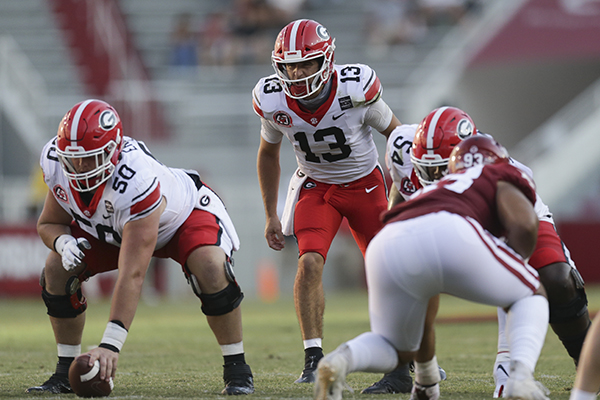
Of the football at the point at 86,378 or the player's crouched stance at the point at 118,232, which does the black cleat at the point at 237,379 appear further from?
the football at the point at 86,378

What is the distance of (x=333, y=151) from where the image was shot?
5113 millimetres

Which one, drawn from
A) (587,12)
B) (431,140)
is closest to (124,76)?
(587,12)

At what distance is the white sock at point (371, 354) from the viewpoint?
3285 millimetres

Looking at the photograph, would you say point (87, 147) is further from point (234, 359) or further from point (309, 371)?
point (309, 371)

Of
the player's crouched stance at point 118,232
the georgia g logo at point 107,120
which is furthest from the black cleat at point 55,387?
the georgia g logo at point 107,120

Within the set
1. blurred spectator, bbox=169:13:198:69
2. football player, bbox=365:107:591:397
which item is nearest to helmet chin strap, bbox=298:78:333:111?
Result: football player, bbox=365:107:591:397

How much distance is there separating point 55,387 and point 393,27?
13.8 metres

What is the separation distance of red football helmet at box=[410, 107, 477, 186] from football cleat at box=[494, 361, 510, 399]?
90 centimetres

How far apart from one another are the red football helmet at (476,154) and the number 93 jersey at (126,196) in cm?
141

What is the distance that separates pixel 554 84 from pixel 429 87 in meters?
3.04

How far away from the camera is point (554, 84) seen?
56.0 feet

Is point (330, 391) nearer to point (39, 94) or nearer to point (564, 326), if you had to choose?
point (564, 326)

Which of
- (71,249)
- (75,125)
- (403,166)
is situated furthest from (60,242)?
(403,166)

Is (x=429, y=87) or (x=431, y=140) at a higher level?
(x=429, y=87)
